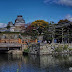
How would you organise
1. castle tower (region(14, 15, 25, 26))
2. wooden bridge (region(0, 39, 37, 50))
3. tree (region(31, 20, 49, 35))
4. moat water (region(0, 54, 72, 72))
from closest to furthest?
moat water (region(0, 54, 72, 72)) < wooden bridge (region(0, 39, 37, 50)) < tree (region(31, 20, 49, 35)) < castle tower (region(14, 15, 25, 26))

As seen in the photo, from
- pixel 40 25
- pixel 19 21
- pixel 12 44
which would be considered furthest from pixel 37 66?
pixel 19 21

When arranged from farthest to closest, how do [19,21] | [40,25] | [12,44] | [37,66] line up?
1. [19,21]
2. [40,25]
3. [12,44]
4. [37,66]

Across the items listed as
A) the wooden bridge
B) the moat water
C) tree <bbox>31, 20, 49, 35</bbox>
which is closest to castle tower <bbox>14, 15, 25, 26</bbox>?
tree <bbox>31, 20, 49, 35</bbox>

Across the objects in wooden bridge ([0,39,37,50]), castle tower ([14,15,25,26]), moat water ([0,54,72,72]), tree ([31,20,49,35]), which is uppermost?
castle tower ([14,15,25,26])

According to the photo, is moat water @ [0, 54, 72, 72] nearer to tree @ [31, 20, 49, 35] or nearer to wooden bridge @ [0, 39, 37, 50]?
wooden bridge @ [0, 39, 37, 50]

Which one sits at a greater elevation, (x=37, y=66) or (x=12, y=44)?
(x=12, y=44)

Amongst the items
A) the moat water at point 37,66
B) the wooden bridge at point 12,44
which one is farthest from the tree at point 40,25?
the moat water at point 37,66

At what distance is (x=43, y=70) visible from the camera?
2406 centimetres

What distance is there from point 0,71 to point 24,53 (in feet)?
64.3

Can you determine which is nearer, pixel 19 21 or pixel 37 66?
pixel 37 66

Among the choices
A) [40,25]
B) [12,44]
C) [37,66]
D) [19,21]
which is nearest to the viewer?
[37,66]

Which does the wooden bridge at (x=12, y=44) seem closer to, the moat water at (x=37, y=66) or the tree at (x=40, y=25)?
the moat water at (x=37, y=66)

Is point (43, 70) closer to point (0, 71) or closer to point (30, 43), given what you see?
point (0, 71)

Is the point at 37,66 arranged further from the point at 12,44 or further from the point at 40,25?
the point at 40,25
